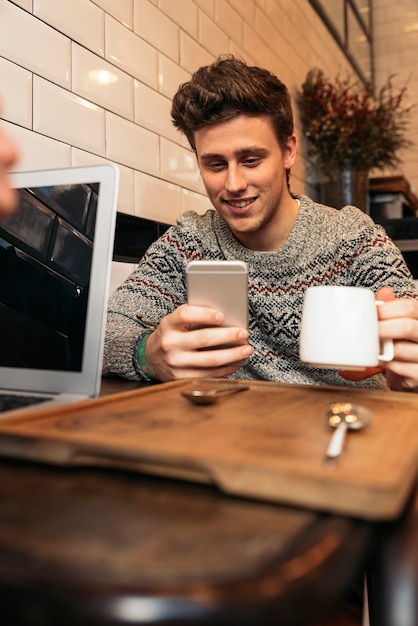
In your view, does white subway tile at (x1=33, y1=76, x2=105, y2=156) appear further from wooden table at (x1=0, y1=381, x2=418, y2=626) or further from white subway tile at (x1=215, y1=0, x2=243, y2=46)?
wooden table at (x1=0, y1=381, x2=418, y2=626)

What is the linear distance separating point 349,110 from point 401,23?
81.1 inches

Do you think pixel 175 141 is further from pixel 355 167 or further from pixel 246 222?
pixel 355 167

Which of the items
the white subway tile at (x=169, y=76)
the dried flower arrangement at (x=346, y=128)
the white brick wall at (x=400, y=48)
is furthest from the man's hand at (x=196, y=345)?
the white brick wall at (x=400, y=48)

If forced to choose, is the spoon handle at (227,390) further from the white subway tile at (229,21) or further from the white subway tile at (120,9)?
the white subway tile at (229,21)

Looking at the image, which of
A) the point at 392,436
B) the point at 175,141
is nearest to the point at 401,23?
the point at 175,141

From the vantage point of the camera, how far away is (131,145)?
146 cm

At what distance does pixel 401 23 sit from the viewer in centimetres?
405

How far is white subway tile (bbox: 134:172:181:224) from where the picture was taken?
4.90ft

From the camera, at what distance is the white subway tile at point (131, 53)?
1372mm

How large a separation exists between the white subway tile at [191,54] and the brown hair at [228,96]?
464mm

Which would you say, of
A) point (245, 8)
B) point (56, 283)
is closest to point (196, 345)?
point (56, 283)

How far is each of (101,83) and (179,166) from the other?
1.27 ft

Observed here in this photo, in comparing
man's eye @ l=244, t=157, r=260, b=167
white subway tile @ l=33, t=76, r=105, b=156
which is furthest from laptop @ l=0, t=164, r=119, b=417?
man's eye @ l=244, t=157, r=260, b=167

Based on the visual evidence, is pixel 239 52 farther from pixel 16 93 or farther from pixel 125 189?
pixel 16 93
